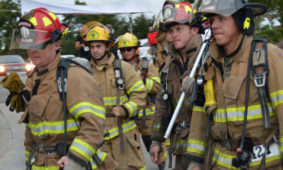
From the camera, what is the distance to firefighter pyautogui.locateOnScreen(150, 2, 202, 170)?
14.6ft

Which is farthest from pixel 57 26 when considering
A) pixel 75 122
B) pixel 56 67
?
pixel 75 122

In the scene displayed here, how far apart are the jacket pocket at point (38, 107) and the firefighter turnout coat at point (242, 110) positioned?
1.26m

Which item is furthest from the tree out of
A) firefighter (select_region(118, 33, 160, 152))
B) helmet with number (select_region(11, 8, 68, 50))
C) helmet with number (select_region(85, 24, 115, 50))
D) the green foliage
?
helmet with number (select_region(11, 8, 68, 50))

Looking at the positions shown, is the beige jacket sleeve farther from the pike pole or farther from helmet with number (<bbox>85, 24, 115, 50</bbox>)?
helmet with number (<bbox>85, 24, 115, 50</bbox>)

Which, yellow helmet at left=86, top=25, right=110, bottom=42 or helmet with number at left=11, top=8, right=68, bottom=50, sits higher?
helmet with number at left=11, top=8, right=68, bottom=50

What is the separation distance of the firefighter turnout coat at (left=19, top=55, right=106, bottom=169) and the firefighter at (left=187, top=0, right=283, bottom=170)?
85cm

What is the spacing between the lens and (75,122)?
3254mm

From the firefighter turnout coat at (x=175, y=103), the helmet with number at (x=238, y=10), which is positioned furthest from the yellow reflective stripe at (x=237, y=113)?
the firefighter turnout coat at (x=175, y=103)

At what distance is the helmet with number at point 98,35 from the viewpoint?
215 inches

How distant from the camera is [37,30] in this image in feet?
10.7

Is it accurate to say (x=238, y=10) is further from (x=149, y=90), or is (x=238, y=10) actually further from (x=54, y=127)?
(x=149, y=90)

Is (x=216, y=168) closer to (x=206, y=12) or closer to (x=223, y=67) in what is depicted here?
(x=223, y=67)

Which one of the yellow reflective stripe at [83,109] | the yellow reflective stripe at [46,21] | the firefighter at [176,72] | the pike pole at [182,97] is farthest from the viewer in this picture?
the firefighter at [176,72]

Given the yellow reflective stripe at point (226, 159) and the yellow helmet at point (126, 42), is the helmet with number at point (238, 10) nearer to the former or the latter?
the yellow reflective stripe at point (226, 159)
